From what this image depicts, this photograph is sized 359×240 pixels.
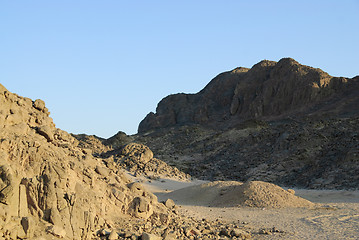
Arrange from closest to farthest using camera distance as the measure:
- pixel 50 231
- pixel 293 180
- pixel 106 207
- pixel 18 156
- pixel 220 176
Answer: pixel 50 231 < pixel 18 156 < pixel 106 207 < pixel 293 180 < pixel 220 176

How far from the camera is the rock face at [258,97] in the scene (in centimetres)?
5931

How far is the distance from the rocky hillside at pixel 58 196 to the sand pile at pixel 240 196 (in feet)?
16.3

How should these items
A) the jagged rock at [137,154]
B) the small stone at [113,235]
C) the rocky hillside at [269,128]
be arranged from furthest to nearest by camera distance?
1. the rocky hillside at [269,128]
2. the jagged rock at [137,154]
3. the small stone at [113,235]

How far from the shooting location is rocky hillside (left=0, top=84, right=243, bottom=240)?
8.16 meters

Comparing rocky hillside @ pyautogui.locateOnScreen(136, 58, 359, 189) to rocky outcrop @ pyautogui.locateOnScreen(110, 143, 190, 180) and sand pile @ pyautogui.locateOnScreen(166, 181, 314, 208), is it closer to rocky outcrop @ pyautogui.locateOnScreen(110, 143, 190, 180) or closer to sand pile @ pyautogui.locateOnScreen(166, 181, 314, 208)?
rocky outcrop @ pyautogui.locateOnScreen(110, 143, 190, 180)

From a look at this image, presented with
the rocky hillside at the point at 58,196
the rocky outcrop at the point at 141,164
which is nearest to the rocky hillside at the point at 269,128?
the rocky outcrop at the point at 141,164

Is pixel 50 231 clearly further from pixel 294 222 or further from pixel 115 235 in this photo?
pixel 294 222

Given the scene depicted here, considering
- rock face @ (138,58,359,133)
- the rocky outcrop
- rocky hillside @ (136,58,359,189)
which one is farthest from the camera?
rock face @ (138,58,359,133)

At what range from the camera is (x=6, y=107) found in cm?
1148

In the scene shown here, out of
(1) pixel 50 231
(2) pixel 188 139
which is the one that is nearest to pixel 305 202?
(1) pixel 50 231

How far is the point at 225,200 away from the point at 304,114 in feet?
137

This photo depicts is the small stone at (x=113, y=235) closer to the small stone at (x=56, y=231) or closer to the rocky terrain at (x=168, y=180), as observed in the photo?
the rocky terrain at (x=168, y=180)

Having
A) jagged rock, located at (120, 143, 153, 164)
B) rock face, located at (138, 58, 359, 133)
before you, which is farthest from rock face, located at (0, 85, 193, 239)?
rock face, located at (138, 58, 359, 133)

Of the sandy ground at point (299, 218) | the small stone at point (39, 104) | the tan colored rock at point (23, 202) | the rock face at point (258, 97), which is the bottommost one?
the sandy ground at point (299, 218)
